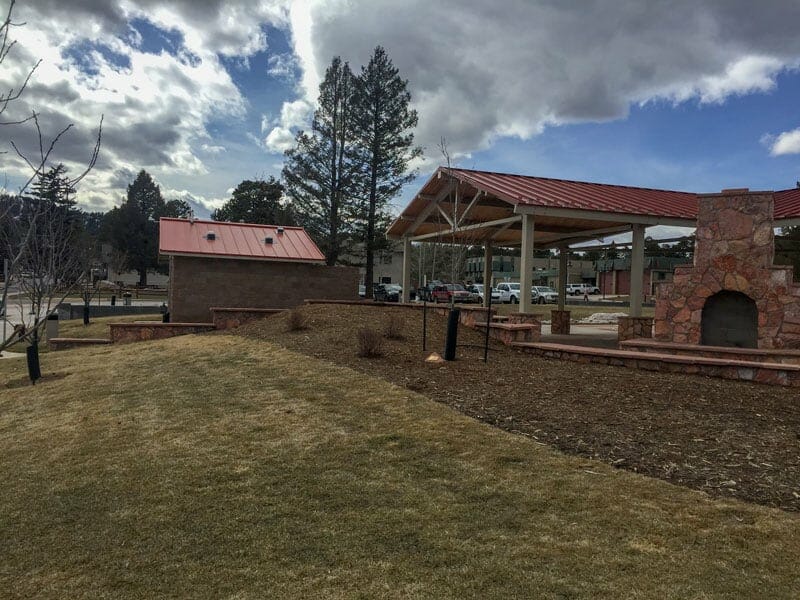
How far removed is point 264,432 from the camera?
513 centimetres

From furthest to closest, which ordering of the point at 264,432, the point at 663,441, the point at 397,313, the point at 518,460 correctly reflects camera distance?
the point at 397,313 → the point at 264,432 → the point at 663,441 → the point at 518,460

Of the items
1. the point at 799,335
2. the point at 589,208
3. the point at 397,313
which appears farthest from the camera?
the point at 397,313

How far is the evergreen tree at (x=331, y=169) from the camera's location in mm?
28219

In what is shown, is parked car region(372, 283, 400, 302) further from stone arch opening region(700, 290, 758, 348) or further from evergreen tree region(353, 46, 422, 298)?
stone arch opening region(700, 290, 758, 348)

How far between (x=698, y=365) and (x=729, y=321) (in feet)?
8.03

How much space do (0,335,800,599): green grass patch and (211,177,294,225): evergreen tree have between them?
134 feet

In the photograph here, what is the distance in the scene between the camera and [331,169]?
93.6ft

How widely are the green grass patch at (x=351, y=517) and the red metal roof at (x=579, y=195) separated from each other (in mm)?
6419

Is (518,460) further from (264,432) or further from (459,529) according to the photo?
(264,432)

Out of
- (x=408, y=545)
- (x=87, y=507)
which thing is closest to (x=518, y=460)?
(x=408, y=545)

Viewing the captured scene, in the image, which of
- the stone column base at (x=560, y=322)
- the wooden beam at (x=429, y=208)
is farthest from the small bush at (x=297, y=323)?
the stone column base at (x=560, y=322)

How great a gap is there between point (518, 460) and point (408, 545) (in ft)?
4.72

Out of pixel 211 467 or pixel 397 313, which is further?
pixel 397 313

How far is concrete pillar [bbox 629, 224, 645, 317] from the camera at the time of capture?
1162 cm
